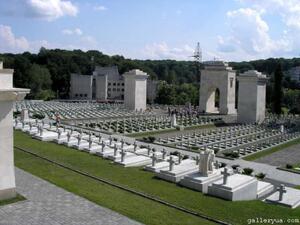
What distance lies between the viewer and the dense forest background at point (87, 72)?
76.6m

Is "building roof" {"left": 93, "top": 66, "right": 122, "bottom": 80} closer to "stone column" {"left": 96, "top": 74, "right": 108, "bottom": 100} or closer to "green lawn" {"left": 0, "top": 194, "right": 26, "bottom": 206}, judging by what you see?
"stone column" {"left": 96, "top": 74, "right": 108, "bottom": 100}

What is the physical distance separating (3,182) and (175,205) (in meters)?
6.07

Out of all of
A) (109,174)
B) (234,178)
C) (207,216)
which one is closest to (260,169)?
(234,178)

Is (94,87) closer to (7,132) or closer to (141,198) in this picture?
(7,132)

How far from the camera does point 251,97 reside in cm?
4950

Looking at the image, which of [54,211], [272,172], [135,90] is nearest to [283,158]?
[272,172]

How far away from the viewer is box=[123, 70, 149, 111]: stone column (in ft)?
186

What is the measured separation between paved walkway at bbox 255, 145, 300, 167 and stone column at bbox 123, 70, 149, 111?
29.9 meters

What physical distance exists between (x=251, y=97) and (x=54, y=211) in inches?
1603

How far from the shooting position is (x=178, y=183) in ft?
54.2

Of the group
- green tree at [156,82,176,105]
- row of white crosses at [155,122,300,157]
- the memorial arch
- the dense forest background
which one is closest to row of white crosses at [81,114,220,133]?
row of white crosses at [155,122,300,157]

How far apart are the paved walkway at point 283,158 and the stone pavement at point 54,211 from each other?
14.6 m

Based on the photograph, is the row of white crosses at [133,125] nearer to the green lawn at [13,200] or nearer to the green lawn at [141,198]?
the green lawn at [141,198]

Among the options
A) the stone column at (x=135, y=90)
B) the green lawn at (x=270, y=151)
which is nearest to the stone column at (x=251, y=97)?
the green lawn at (x=270, y=151)
